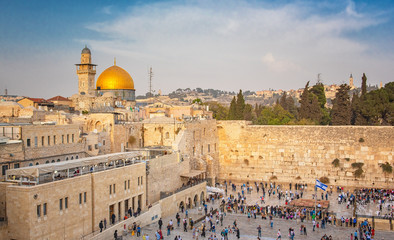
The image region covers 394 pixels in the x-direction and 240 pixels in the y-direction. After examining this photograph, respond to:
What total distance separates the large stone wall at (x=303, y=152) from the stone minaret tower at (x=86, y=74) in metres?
14.5

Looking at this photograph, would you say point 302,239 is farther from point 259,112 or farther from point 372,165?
point 259,112

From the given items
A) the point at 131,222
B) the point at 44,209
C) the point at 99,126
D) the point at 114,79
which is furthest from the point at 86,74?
the point at 44,209

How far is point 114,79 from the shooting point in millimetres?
41312

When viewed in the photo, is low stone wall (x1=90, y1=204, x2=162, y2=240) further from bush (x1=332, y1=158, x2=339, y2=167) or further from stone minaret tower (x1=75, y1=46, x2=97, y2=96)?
stone minaret tower (x1=75, y1=46, x2=97, y2=96)

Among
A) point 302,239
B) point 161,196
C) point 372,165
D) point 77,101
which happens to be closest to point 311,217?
point 302,239

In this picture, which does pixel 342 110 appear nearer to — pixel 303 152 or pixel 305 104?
pixel 305 104

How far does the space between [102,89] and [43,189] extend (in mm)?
26776

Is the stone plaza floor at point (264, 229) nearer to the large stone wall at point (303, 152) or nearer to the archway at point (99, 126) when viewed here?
the large stone wall at point (303, 152)

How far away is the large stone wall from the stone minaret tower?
14.5 m

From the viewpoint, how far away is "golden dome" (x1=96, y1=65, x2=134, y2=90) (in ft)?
135

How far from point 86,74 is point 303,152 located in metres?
22.8

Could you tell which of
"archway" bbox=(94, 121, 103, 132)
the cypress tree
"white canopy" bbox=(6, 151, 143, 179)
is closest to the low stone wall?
"white canopy" bbox=(6, 151, 143, 179)

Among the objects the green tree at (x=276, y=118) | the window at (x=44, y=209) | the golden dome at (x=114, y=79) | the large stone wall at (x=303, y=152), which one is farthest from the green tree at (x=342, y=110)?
the window at (x=44, y=209)

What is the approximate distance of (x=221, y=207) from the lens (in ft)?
85.5
